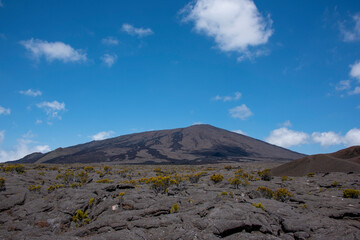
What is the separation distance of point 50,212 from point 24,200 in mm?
3698

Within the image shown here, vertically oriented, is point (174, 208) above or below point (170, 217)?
above

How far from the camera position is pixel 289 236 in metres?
7.90

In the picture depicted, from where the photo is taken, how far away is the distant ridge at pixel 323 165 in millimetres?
25858

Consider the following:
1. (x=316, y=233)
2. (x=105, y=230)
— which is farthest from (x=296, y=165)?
(x=105, y=230)

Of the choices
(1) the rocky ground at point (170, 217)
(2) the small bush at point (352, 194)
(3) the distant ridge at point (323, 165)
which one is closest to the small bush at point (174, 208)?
(1) the rocky ground at point (170, 217)

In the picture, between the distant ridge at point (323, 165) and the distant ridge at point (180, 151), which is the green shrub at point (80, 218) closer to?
the distant ridge at point (323, 165)

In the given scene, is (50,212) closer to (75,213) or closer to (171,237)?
(75,213)

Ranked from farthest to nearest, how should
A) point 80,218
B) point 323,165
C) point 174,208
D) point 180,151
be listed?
point 180,151 < point 323,165 < point 80,218 < point 174,208

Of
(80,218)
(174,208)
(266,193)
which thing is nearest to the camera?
(174,208)

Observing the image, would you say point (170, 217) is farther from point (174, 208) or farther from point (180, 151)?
point (180, 151)

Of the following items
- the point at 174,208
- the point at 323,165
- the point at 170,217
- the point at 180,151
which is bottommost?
the point at 170,217

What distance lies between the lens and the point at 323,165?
27.8 meters

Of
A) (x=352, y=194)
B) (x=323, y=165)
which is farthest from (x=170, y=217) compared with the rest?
(x=323, y=165)

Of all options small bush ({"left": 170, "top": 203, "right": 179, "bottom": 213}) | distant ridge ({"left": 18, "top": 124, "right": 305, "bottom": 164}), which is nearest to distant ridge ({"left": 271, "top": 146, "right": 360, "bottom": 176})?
small bush ({"left": 170, "top": 203, "right": 179, "bottom": 213})
